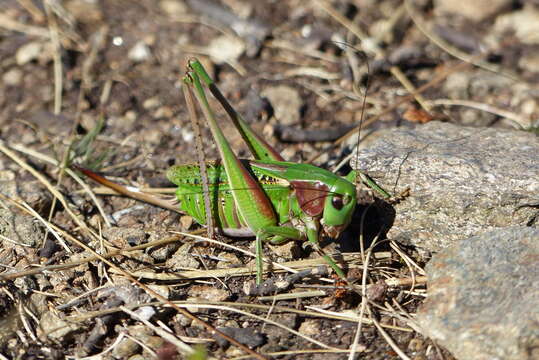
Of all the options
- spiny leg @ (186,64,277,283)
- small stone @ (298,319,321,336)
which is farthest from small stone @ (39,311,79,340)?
small stone @ (298,319,321,336)

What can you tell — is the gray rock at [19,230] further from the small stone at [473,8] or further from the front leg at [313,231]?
the small stone at [473,8]

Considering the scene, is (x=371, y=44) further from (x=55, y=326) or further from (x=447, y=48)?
(x=55, y=326)

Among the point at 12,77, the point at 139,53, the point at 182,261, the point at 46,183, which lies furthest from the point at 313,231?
the point at 12,77

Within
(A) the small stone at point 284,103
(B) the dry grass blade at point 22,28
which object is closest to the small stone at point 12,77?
(B) the dry grass blade at point 22,28

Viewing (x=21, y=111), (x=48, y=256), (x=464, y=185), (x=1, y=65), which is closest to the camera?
(x=464, y=185)

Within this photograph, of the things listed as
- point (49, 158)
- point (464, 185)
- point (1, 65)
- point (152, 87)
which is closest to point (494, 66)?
point (464, 185)

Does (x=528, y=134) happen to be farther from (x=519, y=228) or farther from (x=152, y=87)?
(x=152, y=87)

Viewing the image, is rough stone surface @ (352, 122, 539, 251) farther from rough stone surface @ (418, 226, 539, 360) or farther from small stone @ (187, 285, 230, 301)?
small stone @ (187, 285, 230, 301)
